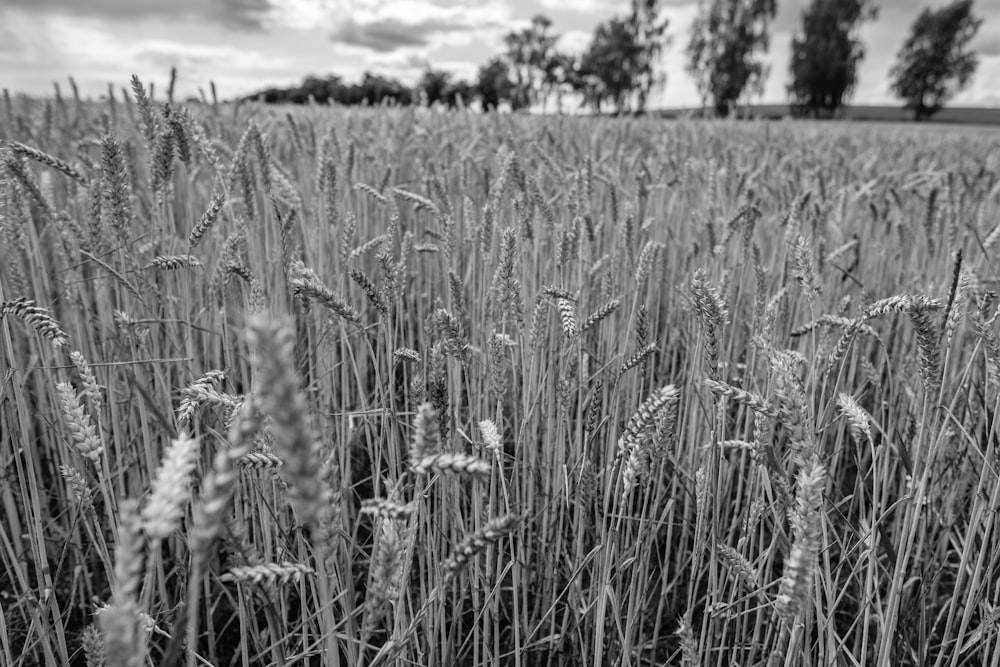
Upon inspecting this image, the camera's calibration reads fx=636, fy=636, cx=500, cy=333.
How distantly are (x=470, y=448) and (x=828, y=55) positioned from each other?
53879 mm

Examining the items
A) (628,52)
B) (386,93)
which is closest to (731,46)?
(628,52)

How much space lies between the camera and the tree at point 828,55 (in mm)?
45344

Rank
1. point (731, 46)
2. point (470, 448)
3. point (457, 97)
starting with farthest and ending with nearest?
point (731, 46), point (457, 97), point (470, 448)

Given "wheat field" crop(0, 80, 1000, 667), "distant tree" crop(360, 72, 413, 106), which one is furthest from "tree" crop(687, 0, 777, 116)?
"wheat field" crop(0, 80, 1000, 667)

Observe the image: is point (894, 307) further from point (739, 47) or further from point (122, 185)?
point (739, 47)

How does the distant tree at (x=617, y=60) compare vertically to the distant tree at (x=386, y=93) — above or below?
above

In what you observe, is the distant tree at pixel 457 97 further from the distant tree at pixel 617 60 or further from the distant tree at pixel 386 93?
the distant tree at pixel 617 60

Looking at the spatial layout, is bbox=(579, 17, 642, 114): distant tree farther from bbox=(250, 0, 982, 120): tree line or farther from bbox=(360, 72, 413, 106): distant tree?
bbox=(360, 72, 413, 106): distant tree

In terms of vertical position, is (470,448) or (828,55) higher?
(828,55)

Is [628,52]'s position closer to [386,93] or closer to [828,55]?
[828,55]

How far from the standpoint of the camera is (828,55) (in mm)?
45531

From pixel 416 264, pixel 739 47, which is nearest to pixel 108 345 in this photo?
pixel 416 264

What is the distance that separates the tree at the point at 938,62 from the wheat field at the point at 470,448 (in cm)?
5484

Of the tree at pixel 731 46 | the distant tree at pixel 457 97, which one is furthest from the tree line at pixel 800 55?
the distant tree at pixel 457 97
